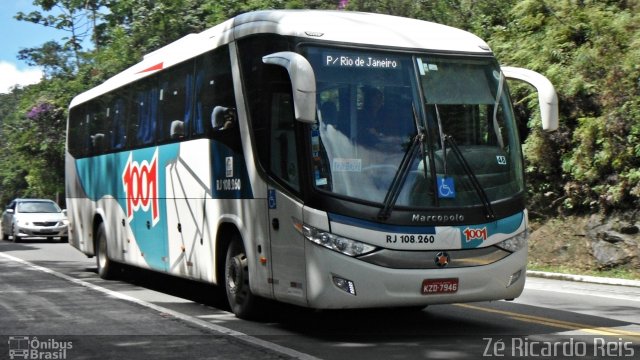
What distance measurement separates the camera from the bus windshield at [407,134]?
332 inches

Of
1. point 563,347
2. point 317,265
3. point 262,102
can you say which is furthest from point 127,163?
point 563,347

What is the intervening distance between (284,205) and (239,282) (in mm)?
1630

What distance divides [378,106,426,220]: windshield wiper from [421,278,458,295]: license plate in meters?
0.76

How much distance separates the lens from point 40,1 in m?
41.0

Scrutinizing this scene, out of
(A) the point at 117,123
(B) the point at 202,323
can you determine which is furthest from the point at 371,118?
(A) the point at 117,123

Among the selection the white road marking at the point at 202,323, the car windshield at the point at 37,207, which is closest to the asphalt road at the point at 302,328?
the white road marking at the point at 202,323

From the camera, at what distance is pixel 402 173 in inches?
333

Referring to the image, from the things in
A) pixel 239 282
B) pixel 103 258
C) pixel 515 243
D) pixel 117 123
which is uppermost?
pixel 117 123

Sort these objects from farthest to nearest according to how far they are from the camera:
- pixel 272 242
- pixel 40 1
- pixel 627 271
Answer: pixel 40 1 < pixel 627 271 < pixel 272 242

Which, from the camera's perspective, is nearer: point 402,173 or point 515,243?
point 402,173

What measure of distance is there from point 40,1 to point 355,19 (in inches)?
1379

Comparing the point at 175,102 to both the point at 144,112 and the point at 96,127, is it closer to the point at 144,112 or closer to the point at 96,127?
the point at 144,112

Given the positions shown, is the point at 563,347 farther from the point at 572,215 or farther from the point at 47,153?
the point at 47,153

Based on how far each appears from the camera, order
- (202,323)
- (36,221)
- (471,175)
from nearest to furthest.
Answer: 1. (471,175)
2. (202,323)
3. (36,221)
